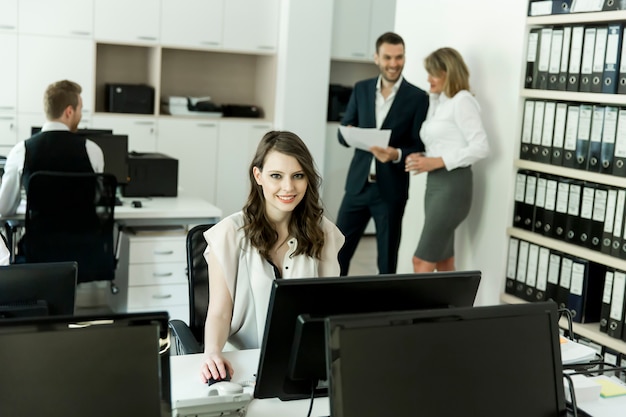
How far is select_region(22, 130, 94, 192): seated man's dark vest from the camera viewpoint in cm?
386

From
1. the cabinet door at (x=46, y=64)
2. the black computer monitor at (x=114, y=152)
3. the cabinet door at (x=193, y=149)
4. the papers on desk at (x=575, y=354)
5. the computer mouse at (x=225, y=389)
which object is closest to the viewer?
the computer mouse at (x=225, y=389)

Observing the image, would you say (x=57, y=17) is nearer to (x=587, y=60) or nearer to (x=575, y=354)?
(x=587, y=60)

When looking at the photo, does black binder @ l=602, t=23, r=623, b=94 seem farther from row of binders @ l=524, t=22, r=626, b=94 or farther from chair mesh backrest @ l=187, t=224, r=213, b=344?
chair mesh backrest @ l=187, t=224, r=213, b=344

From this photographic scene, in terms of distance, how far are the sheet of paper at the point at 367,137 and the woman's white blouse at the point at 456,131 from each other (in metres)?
0.22

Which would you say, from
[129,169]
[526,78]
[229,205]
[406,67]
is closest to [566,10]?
[526,78]

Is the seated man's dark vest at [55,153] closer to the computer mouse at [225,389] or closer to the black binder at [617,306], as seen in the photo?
the computer mouse at [225,389]

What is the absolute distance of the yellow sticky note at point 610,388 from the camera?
1999 millimetres

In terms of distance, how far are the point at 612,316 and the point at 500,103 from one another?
1198 mm

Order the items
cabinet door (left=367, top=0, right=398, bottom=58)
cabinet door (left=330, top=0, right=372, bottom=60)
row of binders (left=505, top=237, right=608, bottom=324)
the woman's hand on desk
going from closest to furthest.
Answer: the woman's hand on desk → row of binders (left=505, top=237, right=608, bottom=324) → cabinet door (left=330, top=0, right=372, bottom=60) → cabinet door (left=367, top=0, right=398, bottom=58)

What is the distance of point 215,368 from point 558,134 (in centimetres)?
234

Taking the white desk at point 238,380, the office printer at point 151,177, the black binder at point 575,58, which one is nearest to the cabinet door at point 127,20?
the office printer at point 151,177

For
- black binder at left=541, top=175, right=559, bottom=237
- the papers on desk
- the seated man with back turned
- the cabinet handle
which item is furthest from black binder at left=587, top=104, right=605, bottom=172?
the seated man with back turned

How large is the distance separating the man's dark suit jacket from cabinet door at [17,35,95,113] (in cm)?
259

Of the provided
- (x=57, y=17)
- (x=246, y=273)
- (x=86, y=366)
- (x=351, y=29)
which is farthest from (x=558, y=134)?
(x=57, y=17)
